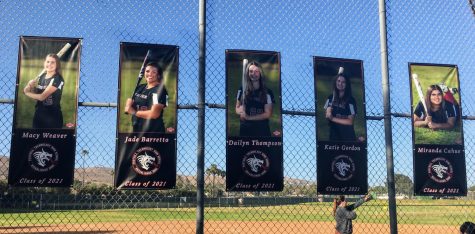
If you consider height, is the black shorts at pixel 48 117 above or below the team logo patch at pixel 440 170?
above

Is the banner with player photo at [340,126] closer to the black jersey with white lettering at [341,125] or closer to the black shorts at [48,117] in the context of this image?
the black jersey with white lettering at [341,125]

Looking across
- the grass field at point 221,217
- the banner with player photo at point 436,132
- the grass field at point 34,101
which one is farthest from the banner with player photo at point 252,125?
the grass field at point 221,217

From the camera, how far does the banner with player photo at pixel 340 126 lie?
6.21 metres

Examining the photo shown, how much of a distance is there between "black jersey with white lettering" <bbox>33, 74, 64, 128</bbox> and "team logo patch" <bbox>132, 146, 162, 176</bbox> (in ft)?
3.14

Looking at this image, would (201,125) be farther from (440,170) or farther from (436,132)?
(440,170)

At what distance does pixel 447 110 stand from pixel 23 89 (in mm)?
5800

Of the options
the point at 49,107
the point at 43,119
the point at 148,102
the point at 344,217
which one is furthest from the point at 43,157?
the point at 344,217

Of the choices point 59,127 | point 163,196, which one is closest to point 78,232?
point 59,127

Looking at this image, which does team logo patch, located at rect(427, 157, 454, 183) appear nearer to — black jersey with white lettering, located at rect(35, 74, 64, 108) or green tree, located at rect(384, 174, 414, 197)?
green tree, located at rect(384, 174, 414, 197)

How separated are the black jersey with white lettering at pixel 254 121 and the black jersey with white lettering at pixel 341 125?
976 mm

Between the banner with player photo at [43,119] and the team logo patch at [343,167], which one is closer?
the banner with player photo at [43,119]

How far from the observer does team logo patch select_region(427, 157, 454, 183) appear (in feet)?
21.8

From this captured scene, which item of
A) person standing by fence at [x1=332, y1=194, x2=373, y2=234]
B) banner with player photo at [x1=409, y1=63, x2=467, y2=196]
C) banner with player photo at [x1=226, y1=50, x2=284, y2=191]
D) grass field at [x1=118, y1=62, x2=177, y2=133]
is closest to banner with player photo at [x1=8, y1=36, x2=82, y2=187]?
grass field at [x1=118, y1=62, x2=177, y2=133]

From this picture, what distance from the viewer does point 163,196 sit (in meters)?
52.5
